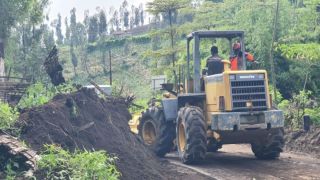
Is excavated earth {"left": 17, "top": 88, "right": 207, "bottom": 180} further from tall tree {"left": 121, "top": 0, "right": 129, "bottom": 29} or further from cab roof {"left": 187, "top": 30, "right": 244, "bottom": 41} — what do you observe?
tall tree {"left": 121, "top": 0, "right": 129, "bottom": 29}

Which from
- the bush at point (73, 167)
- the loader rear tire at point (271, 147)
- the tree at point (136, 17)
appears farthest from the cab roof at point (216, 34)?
the tree at point (136, 17)

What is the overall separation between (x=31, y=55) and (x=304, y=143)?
2729 cm

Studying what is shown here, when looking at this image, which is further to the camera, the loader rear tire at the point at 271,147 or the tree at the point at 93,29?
the tree at the point at 93,29

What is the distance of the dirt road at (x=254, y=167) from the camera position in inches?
408

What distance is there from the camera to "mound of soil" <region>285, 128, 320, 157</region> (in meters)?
14.0

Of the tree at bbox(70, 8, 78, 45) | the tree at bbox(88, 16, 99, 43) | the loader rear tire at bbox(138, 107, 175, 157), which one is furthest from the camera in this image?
the tree at bbox(88, 16, 99, 43)

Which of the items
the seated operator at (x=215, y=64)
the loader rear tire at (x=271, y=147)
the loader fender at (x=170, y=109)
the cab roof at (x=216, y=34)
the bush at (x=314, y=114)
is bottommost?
the loader rear tire at (x=271, y=147)

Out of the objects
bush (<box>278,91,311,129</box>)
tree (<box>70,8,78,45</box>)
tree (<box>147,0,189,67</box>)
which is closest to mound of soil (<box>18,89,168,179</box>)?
bush (<box>278,91,311,129</box>)

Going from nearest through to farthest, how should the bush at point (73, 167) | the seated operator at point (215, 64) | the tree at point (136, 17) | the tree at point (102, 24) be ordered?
the bush at point (73, 167) < the seated operator at point (215, 64) < the tree at point (102, 24) < the tree at point (136, 17)

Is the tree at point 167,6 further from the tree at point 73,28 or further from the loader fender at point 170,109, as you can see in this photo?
the tree at point 73,28

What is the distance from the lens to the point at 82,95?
11383 mm

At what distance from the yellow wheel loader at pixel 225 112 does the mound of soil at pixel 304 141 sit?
77.2 inches

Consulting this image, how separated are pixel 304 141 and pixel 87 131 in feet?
23.5

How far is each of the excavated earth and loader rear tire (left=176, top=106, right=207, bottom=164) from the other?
57cm
